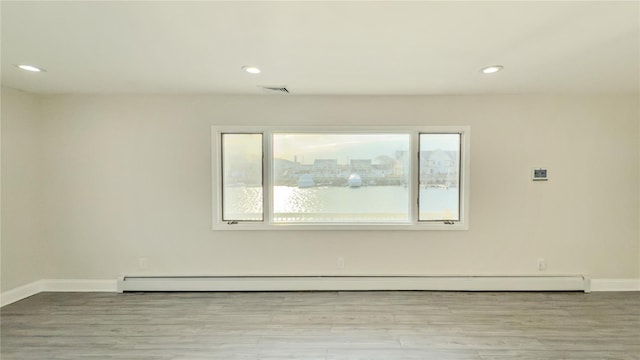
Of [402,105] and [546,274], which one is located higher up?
[402,105]

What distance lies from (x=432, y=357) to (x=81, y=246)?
390 centimetres

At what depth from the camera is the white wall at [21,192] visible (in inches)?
130

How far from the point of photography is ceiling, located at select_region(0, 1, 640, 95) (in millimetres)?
1650

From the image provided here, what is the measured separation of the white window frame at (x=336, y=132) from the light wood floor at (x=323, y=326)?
2.49 feet

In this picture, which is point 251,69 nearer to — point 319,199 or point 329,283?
point 319,199

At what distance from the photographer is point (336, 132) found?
3.70m

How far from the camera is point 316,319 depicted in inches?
118

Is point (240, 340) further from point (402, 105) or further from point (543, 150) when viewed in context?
point (543, 150)

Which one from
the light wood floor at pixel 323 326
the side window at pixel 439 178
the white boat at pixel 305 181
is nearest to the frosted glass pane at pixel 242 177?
the white boat at pixel 305 181

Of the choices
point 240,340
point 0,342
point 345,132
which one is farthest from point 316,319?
point 0,342

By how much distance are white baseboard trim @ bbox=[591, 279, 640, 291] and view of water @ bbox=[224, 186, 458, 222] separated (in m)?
1.78

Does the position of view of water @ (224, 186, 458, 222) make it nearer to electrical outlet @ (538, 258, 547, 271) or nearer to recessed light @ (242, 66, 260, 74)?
electrical outlet @ (538, 258, 547, 271)

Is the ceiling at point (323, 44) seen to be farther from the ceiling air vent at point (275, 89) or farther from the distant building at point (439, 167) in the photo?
the distant building at point (439, 167)

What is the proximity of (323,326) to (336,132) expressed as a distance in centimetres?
208
